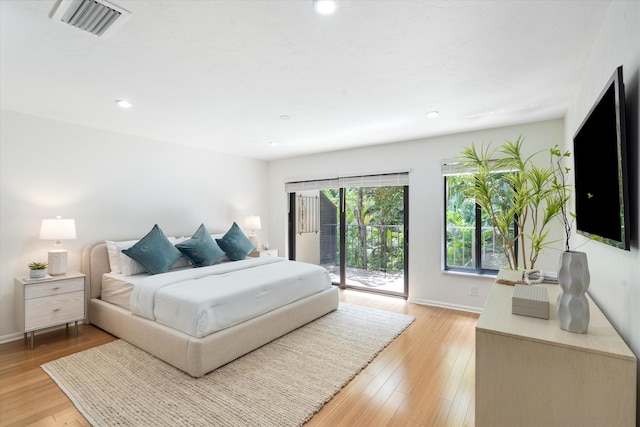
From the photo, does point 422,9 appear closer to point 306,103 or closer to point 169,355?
point 306,103

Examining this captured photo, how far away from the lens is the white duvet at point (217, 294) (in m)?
2.53

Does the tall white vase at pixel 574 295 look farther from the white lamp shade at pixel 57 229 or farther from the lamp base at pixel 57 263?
the lamp base at pixel 57 263

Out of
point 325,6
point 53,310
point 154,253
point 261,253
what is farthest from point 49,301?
point 325,6

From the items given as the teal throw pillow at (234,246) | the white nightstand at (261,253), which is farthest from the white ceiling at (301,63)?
the white nightstand at (261,253)

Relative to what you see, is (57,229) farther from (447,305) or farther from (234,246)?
(447,305)

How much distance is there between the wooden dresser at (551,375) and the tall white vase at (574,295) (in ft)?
0.16

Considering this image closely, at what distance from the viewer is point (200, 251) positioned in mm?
4020

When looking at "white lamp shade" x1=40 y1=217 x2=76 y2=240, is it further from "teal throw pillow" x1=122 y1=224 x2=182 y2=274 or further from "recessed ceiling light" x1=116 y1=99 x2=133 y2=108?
"recessed ceiling light" x1=116 y1=99 x2=133 y2=108

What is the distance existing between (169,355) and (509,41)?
136 inches

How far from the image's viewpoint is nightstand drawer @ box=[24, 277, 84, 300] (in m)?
2.93

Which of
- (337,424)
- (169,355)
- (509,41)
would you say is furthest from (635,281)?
(169,355)

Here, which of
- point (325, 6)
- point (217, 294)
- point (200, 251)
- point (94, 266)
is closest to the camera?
point (325, 6)

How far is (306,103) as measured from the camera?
2973 mm

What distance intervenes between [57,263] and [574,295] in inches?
173
